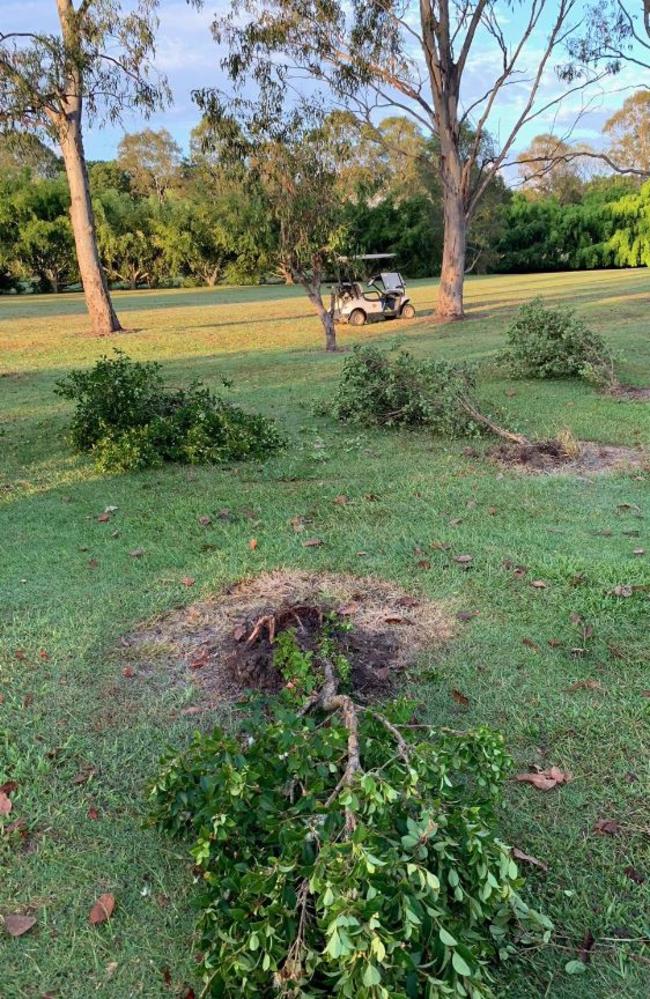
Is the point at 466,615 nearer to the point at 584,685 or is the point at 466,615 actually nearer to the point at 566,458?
the point at 584,685

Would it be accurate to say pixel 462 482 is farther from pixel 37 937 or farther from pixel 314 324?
pixel 314 324

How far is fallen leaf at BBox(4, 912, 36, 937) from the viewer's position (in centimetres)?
197

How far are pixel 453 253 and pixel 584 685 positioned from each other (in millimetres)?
16193

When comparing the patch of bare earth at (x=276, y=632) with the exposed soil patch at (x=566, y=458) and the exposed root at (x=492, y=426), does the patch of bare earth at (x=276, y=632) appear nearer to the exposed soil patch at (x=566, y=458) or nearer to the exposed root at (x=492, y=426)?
the exposed soil patch at (x=566, y=458)

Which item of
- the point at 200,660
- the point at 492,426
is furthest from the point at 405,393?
the point at 200,660

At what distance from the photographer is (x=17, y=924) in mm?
1994

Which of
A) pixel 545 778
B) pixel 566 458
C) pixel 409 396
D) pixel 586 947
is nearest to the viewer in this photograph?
pixel 586 947

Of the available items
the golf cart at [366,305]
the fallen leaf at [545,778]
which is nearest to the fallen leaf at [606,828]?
the fallen leaf at [545,778]

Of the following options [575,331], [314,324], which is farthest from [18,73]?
[575,331]

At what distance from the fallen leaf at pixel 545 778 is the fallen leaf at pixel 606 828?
188 millimetres

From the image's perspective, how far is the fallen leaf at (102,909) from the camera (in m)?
2.00

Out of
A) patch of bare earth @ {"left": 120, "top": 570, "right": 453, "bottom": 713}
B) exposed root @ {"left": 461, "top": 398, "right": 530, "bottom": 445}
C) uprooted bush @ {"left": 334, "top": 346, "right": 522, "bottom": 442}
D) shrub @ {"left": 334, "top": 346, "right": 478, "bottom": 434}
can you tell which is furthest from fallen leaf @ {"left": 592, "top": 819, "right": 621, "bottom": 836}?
shrub @ {"left": 334, "top": 346, "right": 478, "bottom": 434}

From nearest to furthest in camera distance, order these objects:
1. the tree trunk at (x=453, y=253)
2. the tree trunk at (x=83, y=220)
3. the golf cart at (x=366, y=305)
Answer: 1. the tree trunk at (x=83, y=220)
2. the tree trunk at (x=453, y=253)
3. the golf cart at (x=366, y=305)

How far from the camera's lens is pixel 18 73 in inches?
566
